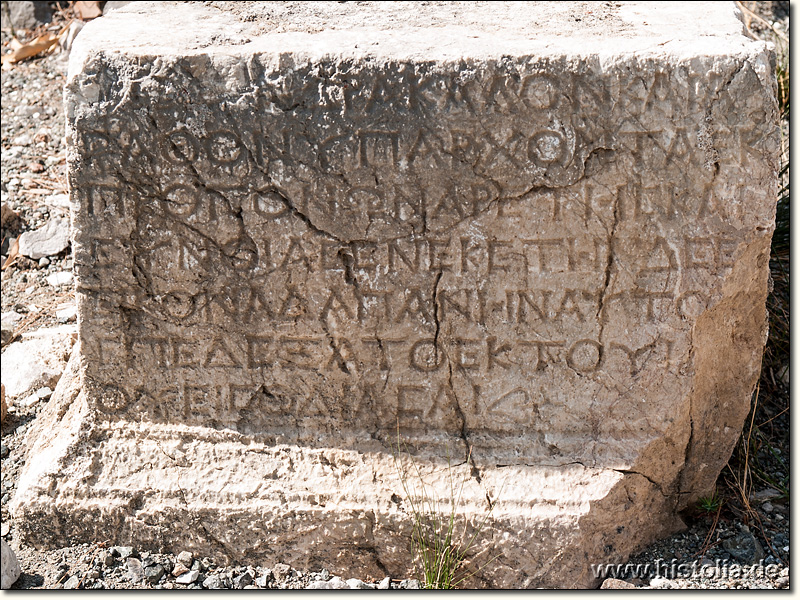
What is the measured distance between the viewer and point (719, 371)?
2439 millimetres

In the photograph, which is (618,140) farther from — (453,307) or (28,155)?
(28,155)

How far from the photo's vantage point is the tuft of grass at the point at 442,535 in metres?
2.33

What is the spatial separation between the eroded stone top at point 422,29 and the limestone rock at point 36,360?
1.29 metres

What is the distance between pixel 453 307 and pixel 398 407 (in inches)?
13.0

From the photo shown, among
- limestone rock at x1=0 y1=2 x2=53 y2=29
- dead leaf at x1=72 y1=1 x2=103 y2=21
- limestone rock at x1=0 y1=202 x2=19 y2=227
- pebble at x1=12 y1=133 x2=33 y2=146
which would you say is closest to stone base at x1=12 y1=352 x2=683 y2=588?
limestone rock at x1=0 y1=202 x2=19 y2=227

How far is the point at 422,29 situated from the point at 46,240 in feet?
7.16

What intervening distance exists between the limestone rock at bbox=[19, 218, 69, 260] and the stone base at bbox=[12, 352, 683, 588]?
153cm

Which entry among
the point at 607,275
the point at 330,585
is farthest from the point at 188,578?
the point at 607,275

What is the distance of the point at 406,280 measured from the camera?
232cm

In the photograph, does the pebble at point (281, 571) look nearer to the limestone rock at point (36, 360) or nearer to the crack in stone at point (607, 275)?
the crack in stone at point (607, 275)

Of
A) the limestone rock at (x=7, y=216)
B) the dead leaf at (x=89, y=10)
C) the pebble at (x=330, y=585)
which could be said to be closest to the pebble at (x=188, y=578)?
the pebble at (x=330, y=585)

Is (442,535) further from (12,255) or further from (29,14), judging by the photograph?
(29,14)

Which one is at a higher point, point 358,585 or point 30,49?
point 30,49

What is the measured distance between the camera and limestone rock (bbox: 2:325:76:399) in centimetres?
315
